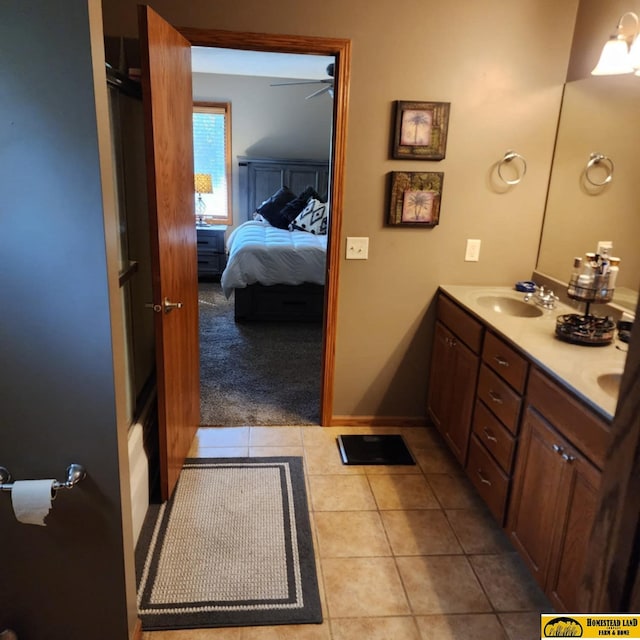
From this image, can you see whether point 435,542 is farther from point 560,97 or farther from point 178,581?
point 560,97

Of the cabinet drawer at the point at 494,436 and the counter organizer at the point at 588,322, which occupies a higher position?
the counter organizer at the point at 588,322

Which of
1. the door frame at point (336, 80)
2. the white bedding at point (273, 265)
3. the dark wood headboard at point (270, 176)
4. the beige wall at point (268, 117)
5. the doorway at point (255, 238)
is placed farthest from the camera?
the dark wood headboard at point (270, 176)

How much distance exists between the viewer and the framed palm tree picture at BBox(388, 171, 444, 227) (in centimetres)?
281

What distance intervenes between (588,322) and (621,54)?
1.14 m

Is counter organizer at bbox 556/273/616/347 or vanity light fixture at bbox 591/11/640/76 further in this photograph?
vanity light fixture at bbox 591/11/640/76

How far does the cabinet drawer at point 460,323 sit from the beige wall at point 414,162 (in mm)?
145

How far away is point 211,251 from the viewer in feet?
21.9

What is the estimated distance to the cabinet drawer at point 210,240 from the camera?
6.56 meters

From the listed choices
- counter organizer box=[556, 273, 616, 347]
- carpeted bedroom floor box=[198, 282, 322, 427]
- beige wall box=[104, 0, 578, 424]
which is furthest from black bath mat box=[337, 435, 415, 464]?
counter organizer box=[556, 273, 616, 347]

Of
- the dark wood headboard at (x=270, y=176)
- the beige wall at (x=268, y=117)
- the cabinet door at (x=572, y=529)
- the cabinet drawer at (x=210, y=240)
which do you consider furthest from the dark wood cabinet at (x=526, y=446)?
the beige wall at (x=268, y=117)

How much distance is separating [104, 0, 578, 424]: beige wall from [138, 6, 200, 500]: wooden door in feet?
1.64

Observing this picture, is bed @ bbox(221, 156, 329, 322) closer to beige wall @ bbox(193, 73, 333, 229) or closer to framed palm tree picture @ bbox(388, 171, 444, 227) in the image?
beige wall @ bbox(193, 73, 333, 229)

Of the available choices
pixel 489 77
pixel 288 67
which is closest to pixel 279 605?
pixel 489 77

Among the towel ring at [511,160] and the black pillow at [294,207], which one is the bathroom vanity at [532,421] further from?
the black pillow at [294,207]
